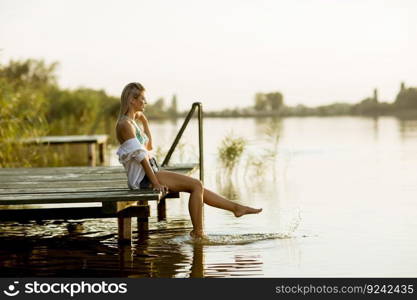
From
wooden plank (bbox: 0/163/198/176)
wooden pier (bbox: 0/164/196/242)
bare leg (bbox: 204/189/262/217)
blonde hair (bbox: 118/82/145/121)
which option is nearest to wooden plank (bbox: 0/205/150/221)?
wooden pier (bbox: 0/164/196/242)

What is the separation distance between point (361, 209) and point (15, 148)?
5.18 m

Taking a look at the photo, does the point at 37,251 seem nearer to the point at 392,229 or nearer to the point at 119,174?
the point at 119,174

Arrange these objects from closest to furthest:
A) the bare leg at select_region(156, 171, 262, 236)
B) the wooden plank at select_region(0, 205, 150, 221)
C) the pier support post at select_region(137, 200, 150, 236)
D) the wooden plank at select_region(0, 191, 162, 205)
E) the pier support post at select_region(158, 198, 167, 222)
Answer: the wooden plank at select_region(0, 191, 162, 205) < the bare leg at select_region(156, 171, 262, 236) < the wooden plank at select_region(0, 205, 150, 221) < the pier support post at select_region(137, 200, 150, 236) < the pier support post at select_region(158, 198, 167, 222)

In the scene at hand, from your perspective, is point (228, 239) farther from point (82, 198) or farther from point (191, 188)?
point (82, 198)

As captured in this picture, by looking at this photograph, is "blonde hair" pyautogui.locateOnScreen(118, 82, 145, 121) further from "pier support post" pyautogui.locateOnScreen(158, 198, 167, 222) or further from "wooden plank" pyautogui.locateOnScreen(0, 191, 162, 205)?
"pier support post" pyautogui.locateOnScreen(158, 198, 167, 222)

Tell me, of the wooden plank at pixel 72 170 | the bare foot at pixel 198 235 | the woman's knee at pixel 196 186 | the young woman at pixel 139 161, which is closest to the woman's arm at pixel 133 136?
the young woman at pixel 139 161

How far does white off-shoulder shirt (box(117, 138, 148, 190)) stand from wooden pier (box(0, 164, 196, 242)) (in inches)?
4.8

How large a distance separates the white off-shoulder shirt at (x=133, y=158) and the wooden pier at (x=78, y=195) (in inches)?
4.8

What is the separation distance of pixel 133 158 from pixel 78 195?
543 mm

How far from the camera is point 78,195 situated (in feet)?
25.5

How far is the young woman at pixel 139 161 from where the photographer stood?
→ 782 centimetres

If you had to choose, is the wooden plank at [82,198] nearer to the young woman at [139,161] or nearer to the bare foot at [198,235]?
the young woman at [139,161]

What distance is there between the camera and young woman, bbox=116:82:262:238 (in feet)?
25.7

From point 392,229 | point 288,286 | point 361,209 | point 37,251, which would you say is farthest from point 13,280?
point 361,209
